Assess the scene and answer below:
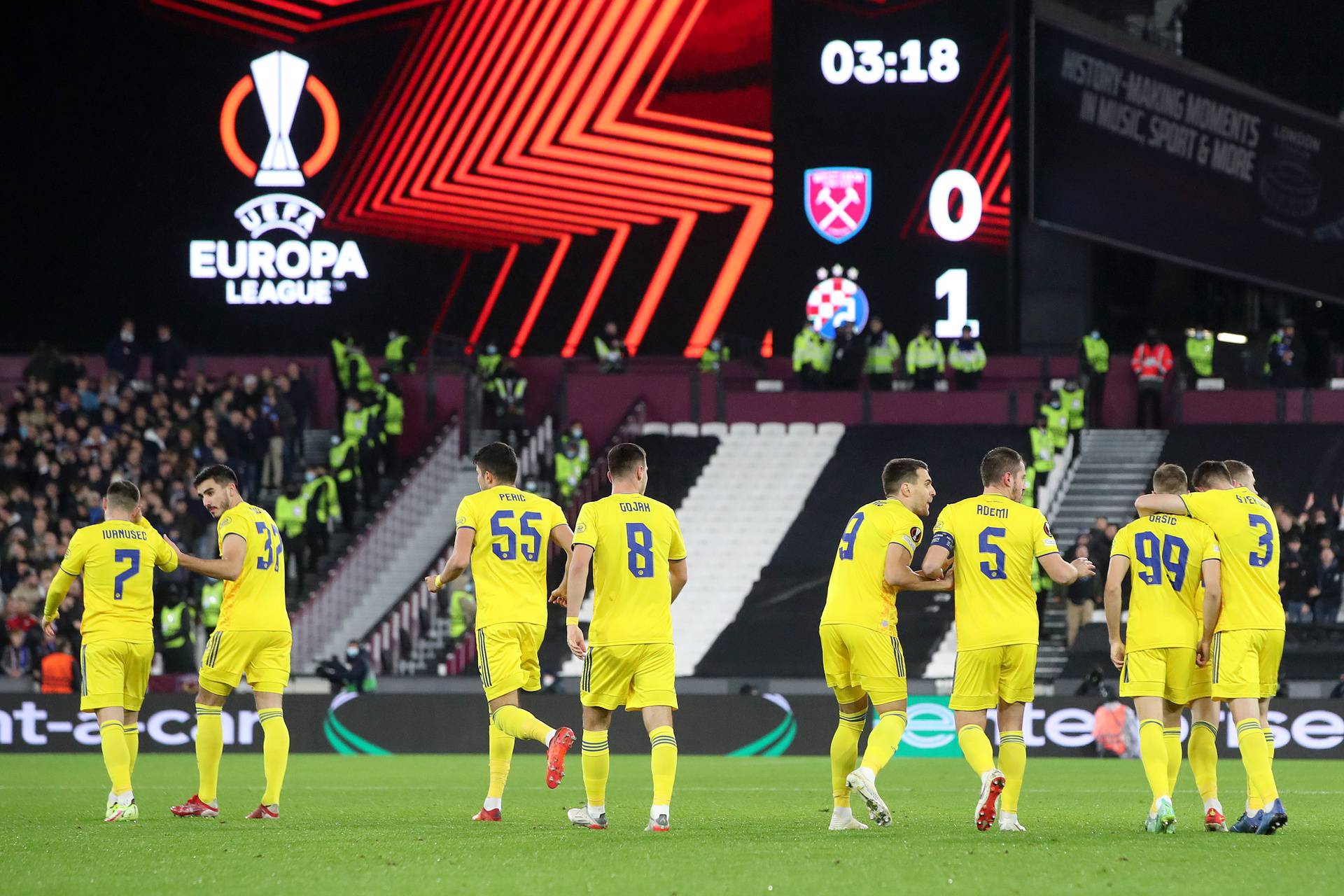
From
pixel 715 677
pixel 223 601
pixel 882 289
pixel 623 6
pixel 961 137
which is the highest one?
A: pixel 623 6

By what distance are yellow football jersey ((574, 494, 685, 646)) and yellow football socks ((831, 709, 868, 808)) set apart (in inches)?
44.4

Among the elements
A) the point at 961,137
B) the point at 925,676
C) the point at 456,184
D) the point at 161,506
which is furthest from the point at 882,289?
the point at 161,506

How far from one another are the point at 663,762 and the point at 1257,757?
3.16 metres

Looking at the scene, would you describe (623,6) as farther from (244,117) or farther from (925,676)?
(925,676)

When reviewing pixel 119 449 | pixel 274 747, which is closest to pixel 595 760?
A: pixel 274 747

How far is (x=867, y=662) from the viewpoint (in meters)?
11.0

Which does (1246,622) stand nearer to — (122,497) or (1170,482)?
(1170,482)

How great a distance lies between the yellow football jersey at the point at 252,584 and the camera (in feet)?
38.3

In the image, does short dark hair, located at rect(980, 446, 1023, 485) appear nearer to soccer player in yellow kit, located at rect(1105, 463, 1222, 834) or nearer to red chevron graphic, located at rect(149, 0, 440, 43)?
soccer player in yellow kit, located at rect(1105, 463, 1222, 834)

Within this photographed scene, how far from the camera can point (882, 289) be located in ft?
109

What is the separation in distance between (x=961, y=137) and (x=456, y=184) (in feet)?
28.5

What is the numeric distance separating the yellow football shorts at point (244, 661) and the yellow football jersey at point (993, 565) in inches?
155

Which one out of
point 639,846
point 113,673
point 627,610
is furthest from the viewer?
point 113,673

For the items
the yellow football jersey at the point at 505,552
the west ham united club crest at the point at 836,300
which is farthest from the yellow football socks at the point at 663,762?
the west ham united club crest at the point at 836,300
